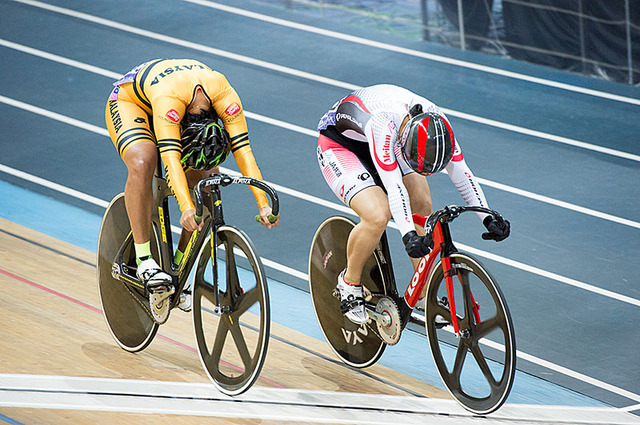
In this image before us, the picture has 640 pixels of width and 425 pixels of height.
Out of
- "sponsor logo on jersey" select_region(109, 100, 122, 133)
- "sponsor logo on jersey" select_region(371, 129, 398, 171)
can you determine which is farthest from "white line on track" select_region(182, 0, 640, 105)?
"sponsor logo on jersey" select_region(109, 100, 122, 133)

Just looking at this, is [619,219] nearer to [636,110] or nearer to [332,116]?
[636,110]

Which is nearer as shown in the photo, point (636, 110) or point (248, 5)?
point (636, 110)

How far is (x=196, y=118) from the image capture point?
4570 millimetres

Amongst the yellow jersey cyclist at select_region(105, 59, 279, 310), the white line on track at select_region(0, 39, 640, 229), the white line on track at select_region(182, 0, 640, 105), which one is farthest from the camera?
the white line on track at select_region(182, 0, 640, 105)

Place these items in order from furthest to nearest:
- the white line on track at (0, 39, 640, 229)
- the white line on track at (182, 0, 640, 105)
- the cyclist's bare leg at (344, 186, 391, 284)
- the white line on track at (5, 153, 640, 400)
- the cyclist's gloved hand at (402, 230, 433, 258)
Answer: the white line on track at (182, 0, 640, 105), the white line on track at (0, 39, 640, 229), the white line on track at (5, 153, 640, 400), the cyclist's bare leg at (344, 186, 391, 284), the cyclist's gloved hand at (402, 230, 433, 258)

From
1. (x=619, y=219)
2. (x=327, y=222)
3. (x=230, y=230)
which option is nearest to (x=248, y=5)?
(x=619, y=219)

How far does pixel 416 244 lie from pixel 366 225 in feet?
1.65

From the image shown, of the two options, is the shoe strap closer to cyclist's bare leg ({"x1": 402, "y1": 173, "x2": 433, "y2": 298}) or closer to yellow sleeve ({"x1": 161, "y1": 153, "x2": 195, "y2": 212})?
cyclist's bare leg ({"x1": 402, "y1": 173, "x2": 433, "y2": 298})

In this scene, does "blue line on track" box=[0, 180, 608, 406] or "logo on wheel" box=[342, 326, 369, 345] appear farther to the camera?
"logo on wheel" box=[342, 326, 369, 345]

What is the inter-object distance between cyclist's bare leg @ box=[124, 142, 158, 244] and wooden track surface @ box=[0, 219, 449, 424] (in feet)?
2.21

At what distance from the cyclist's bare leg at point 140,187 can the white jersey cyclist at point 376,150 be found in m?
0.86

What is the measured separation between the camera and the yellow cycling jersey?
4.41m

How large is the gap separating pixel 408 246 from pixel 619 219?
341cm

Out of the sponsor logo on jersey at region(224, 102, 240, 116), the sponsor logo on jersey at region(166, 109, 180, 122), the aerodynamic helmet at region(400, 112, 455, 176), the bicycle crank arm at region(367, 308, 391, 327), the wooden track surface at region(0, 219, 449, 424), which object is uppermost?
the aerodynamic helmet at region(400, 112, 455, 176)
